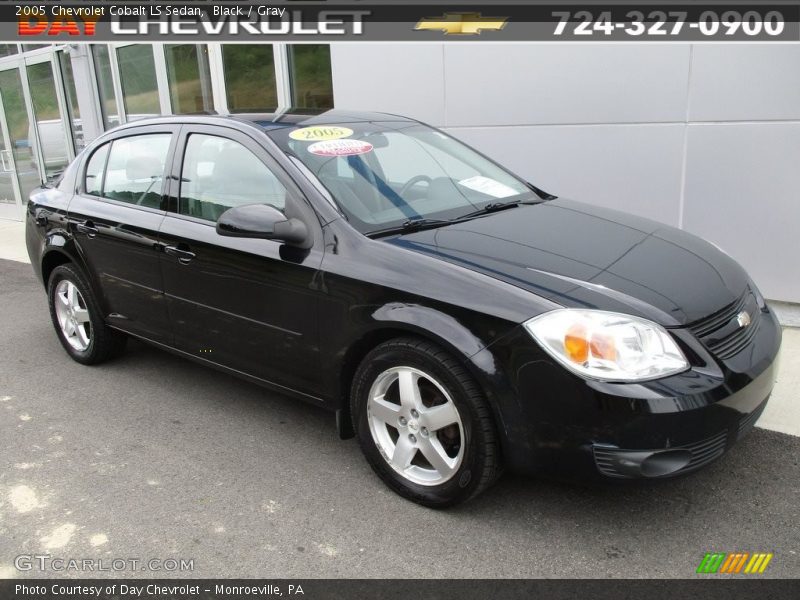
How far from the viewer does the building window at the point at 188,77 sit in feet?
30.9

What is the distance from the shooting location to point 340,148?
138 inches

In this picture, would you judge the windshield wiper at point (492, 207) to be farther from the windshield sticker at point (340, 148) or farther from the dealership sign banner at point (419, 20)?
the dealership sign banner at point (419, 20)

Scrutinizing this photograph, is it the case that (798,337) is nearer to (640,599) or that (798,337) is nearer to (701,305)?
(701,305)

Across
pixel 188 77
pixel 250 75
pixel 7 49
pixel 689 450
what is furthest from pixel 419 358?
pixel 7 49

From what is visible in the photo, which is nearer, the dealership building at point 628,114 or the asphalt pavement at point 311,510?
the asphalt pavement at point 311,510

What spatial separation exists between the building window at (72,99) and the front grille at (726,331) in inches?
437

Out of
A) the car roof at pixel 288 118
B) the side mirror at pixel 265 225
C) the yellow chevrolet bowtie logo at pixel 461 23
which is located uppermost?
the yellow chevrolet bowtie logo at pixel 461 23

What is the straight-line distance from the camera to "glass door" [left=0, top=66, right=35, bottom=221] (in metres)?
12.8

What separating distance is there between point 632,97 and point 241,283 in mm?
3835

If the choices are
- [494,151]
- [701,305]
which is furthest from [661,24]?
[701,305]

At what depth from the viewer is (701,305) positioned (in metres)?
2.77

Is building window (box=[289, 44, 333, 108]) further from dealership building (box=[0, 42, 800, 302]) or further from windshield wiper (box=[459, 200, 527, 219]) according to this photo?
windshield wiper (box=[459, 200, 527, 219])

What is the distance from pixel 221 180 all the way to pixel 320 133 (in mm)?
558
